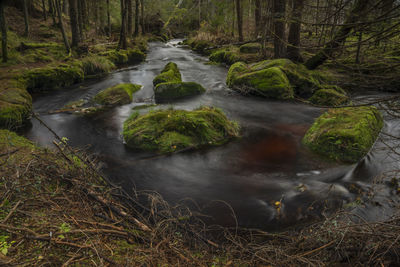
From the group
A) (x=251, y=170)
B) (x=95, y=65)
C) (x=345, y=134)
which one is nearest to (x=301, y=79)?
(x=345, y=134)

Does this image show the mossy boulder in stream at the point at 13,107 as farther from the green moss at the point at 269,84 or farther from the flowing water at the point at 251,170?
the green moss at the point at 269,84

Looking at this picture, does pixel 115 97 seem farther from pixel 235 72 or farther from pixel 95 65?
pixel 235 72

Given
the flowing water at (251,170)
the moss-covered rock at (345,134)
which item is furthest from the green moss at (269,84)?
the moss-covered rock at (345,134)

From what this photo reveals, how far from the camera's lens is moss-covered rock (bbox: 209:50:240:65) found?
1724cm

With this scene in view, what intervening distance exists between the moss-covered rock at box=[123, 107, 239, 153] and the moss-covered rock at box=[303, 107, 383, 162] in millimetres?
2397

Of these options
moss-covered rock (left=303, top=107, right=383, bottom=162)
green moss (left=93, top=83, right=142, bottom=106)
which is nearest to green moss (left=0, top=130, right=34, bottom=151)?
green moss (left=93, top=83, right=142, bottom=106)

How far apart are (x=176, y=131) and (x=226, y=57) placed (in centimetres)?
1336

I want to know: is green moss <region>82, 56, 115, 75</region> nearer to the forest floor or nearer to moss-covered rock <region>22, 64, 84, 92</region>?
moss-covered rock <region>22, 64, 84, 92</region>

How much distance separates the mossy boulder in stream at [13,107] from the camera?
23.0 ft

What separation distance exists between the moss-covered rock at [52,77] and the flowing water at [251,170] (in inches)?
81.6

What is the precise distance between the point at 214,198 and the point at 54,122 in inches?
266

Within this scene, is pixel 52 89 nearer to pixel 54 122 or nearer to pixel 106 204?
pixel 54 122

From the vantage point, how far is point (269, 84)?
417 inches

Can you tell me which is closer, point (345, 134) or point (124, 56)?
point (345, 134)
